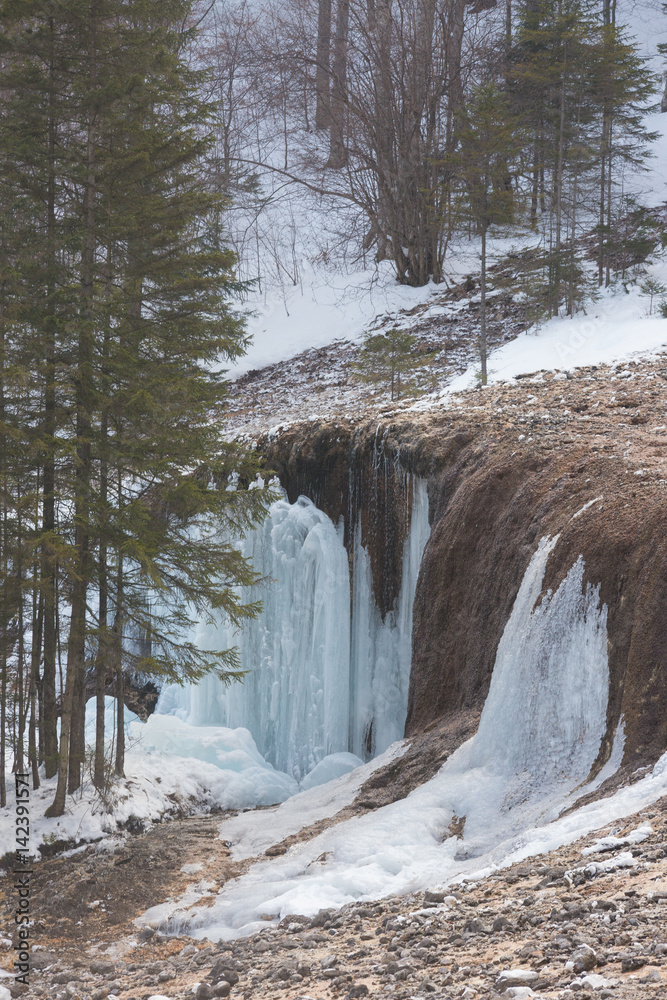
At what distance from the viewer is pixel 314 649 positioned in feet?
37.7

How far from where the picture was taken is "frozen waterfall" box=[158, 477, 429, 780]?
10.8 meters

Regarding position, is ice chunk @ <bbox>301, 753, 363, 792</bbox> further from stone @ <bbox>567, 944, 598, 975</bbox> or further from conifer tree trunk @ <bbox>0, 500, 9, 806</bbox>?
stone @ <bbox>567, 944, 598, 975</bbox>

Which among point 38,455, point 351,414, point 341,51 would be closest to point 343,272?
point 341,51

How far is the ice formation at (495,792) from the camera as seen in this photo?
5.65 metres

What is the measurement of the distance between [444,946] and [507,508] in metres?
4.88

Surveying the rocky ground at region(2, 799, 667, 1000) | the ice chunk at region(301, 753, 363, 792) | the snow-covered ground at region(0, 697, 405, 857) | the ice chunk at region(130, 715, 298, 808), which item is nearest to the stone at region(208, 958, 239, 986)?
the rocky ground at region(2, 799, 667, 1000)

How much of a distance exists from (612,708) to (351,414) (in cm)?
744

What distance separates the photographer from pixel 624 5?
34.8m

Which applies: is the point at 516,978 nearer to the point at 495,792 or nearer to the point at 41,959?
the point at 495,792

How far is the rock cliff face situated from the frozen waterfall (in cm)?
38

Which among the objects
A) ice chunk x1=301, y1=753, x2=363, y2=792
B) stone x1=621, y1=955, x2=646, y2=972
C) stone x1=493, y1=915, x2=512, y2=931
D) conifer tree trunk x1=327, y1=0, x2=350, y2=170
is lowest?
ice chunk x1=301, y1=753, x2=363, y2=792

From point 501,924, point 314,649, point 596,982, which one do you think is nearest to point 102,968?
point 501,924

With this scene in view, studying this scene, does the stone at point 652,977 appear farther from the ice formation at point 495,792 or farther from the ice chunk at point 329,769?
the ice chunk at point 329,769

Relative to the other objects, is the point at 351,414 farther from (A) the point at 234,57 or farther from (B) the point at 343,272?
(A) the point at 234,57
